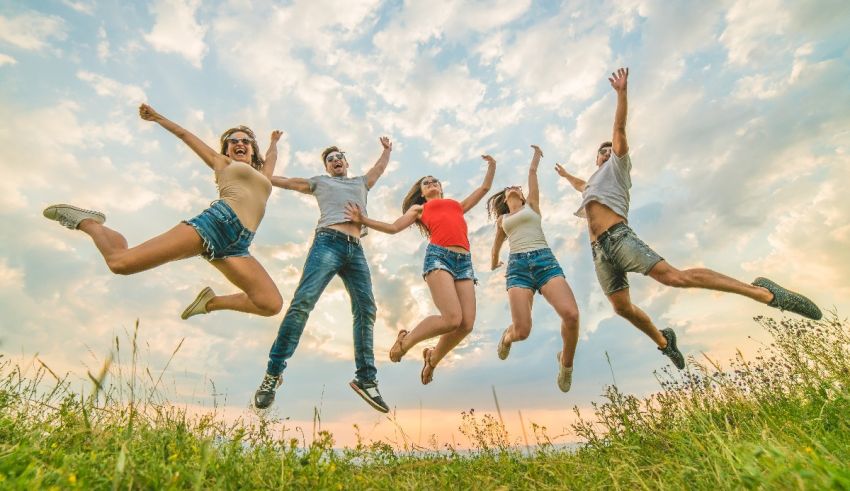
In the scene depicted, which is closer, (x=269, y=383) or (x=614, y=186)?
(x=269, y=383)

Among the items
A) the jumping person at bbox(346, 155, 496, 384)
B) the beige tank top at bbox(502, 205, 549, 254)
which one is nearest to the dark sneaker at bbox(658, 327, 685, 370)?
the beige tank top at bbox(502, 205, 549, 254)

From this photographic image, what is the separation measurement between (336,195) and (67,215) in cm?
304

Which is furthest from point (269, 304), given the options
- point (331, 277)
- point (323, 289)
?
point (331, 277)

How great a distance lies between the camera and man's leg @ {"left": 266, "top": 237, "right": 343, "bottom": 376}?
5.70m

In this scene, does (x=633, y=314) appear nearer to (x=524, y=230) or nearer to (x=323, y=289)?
(x=524, y=230)

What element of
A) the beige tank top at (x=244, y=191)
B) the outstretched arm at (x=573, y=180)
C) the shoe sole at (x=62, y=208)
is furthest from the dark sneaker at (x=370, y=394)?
the outstretched arm at (x=573, y=180)

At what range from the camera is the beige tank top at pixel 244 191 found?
5199 millimetres

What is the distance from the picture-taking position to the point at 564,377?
7422 millimetres

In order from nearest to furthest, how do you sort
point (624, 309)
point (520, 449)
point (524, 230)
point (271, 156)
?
point (520, 449), point (271, 156), point (624, 309), point (524, 230)

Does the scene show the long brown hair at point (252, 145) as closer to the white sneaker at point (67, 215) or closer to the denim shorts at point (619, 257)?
the white sneaker at point (67, 215)

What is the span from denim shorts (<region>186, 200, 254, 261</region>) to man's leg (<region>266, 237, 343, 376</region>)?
3.20 feet

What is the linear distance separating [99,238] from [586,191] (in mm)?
5891

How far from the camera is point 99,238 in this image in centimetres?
479

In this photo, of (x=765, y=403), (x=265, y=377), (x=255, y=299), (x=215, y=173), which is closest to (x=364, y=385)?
(x=265, y=377)
